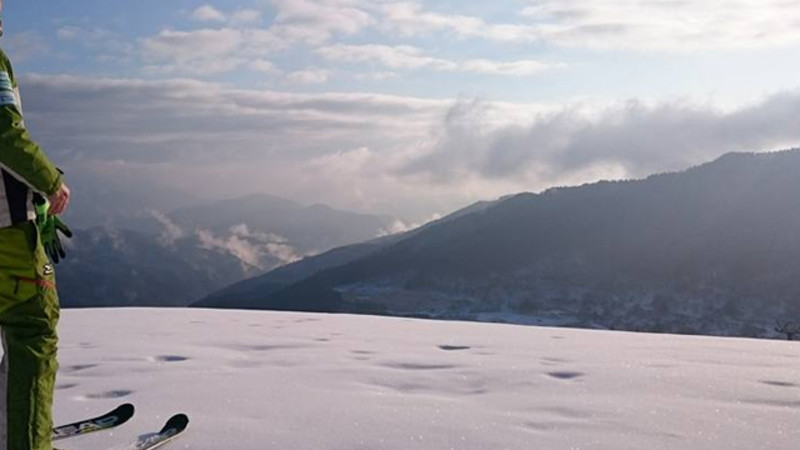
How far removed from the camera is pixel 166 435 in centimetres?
433

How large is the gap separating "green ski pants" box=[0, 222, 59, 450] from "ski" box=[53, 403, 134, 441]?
2.68 feet

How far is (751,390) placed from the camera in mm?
5707

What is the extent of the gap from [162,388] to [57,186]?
2570mm

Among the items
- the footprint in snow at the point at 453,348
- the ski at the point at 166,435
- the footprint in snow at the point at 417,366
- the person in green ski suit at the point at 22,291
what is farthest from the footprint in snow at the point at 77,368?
the footprint in snow at the point at 453,348

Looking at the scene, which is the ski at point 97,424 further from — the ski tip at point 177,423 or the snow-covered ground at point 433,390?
the ski tip at point 177,423

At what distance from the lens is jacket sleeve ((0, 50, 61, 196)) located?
3430mm

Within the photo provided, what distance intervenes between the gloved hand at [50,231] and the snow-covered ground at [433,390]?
1.08 metres

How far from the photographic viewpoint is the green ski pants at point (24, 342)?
349 cm

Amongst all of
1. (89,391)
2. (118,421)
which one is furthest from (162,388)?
(118,421)

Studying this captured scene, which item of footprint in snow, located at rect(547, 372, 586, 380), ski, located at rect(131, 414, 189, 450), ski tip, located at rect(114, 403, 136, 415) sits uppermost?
footprint in snow, located at rect(547, 372, 586, 380)

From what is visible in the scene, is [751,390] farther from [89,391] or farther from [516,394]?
[89,391]

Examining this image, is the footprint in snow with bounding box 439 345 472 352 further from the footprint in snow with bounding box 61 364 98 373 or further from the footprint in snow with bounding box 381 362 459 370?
the footprint in snow with bounding box 61 364 98 373

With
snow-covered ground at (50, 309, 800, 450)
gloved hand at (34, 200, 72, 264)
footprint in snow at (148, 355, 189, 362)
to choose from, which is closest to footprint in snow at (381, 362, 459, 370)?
snow-covered ground at (50, 309, 800, 450)

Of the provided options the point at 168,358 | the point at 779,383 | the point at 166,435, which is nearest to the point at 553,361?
the point at 779,383
